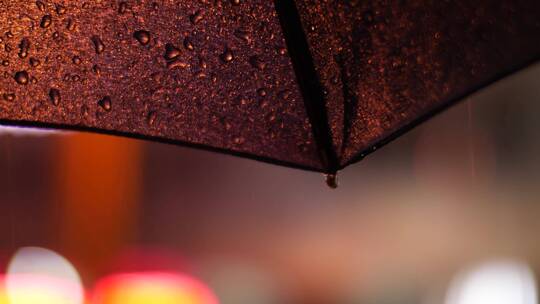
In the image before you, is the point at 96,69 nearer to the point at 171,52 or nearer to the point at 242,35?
the point at 171,52

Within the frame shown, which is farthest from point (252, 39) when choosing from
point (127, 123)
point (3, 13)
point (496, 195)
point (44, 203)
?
point (44, 203)

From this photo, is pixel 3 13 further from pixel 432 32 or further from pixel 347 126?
pixel 432 32

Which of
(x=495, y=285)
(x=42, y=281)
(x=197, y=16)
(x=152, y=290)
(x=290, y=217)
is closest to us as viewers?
(x=197, y=16)

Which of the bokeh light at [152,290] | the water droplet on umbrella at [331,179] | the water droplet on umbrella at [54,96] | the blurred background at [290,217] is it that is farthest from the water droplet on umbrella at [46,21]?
the blurred background at [290,217]

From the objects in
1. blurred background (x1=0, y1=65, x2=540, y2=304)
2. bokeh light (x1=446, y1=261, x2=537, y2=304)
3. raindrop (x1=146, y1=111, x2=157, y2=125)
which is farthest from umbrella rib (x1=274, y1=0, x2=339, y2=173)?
blurred background (x1=0, y1=65, x2=540, y2=304)

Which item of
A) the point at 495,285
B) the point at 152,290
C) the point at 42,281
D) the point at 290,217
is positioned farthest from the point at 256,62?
the point at 290,217

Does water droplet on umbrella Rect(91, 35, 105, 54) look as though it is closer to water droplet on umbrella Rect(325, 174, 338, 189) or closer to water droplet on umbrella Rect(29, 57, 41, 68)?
water droplet on umbrella Rect(29, 57, 41, 68)

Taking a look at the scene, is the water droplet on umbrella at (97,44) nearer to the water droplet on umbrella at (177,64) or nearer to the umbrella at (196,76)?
the umbrella at (196,76)
